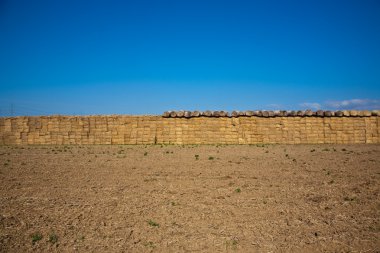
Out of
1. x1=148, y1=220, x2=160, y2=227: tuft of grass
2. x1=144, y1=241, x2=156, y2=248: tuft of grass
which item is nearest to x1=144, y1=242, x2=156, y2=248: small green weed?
x1=144, y1=241, x2=156, y2=248: tuft of grass

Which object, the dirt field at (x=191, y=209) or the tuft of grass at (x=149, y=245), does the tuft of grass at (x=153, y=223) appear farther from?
the tuft of grass at (x=149, y=245)

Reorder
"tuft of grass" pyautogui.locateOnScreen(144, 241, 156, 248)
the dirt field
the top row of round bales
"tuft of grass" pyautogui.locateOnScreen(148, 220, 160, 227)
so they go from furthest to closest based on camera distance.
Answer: the top row of round bales < "tuft of grass" pyautogui.locateOnScreen(148, 220, 160, 227) < the dirt field < "tuft of grass" pyautogui.locateOnScreen(144, 241, 156, 248)

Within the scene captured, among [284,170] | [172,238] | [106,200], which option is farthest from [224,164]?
[172,238]

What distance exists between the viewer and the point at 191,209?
7367mm

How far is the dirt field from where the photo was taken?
559 centimetres

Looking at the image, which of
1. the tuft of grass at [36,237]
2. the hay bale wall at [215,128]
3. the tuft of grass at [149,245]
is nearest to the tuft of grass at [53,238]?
the tuft of grass at [36,237]

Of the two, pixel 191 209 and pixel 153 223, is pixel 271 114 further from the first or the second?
pixel 153 223

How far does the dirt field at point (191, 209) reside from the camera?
5590 mm

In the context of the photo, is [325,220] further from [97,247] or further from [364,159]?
[364,159]

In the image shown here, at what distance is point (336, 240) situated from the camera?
223 inches

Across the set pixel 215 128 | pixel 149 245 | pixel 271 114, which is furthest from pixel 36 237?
pixel 271 114

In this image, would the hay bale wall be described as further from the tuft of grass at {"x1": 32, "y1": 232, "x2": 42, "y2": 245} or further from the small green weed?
the small green weed

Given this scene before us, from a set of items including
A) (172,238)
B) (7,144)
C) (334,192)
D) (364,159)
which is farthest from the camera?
(7,144)

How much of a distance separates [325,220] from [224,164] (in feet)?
22.8
